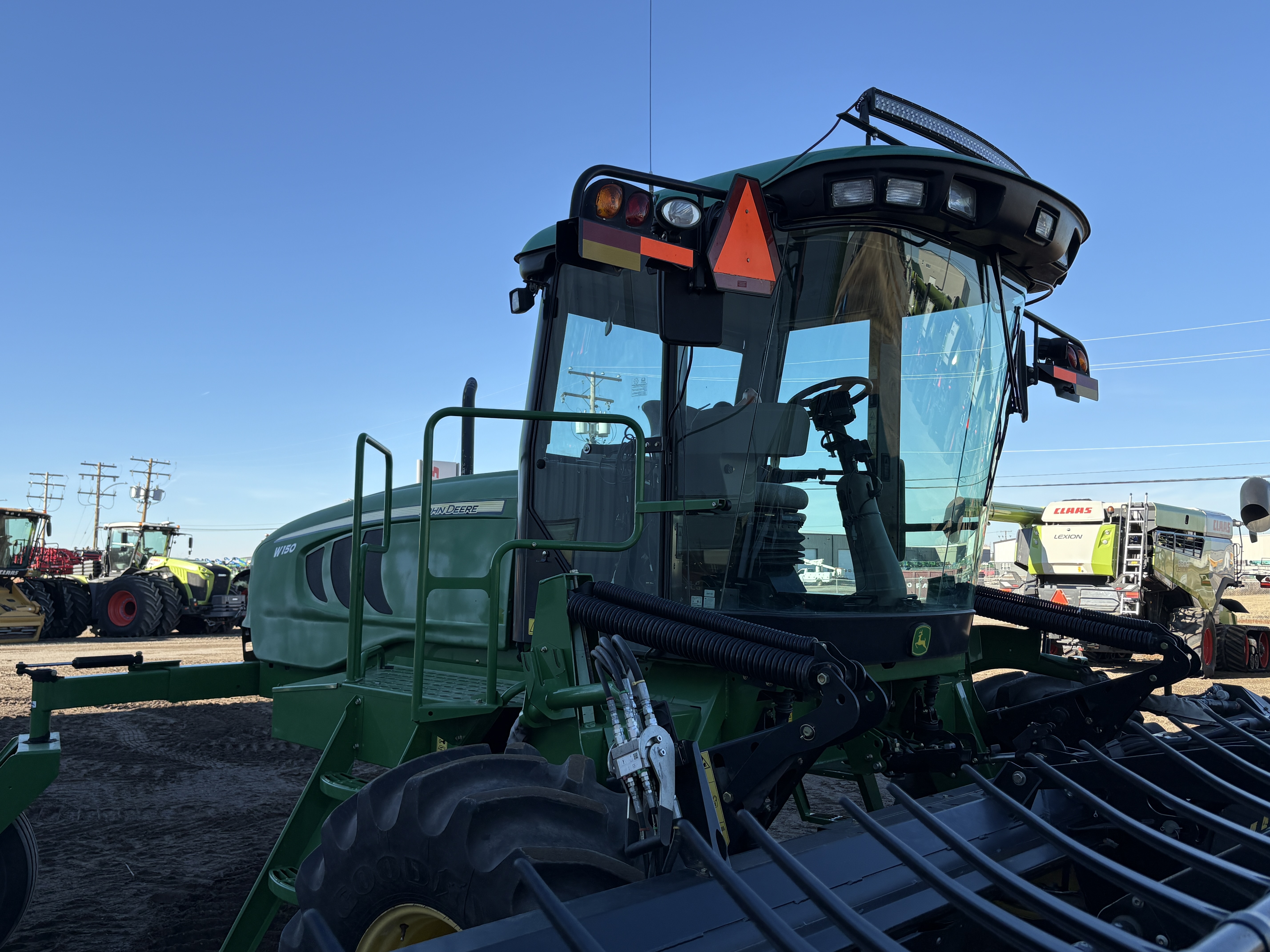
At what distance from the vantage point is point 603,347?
3.63 meters

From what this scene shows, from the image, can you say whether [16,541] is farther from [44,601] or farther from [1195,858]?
[1195,858]

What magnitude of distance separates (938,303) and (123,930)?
430cm

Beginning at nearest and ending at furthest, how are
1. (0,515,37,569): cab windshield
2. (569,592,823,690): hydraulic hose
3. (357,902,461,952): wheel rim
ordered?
(357,902,461,952): wheel rim, (569,592,823,690): hydraulic hose, (0,515,37,569): cab windshield

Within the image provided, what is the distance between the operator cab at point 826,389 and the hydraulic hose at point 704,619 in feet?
1.04

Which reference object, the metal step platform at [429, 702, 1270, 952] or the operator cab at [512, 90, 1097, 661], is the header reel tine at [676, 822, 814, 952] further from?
the operator cab at [512, 90, 1097, 661]

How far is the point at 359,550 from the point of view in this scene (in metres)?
3.74

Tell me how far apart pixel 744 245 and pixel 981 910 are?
183 centimetres

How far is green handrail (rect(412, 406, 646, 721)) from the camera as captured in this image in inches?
123

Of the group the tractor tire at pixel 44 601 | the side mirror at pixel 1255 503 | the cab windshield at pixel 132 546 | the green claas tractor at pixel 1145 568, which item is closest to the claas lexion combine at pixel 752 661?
the side mirror at pixel 1255 503

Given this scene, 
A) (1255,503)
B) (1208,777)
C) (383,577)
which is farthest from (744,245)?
(1255,503)

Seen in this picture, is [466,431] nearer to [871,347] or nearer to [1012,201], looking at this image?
[871,347]

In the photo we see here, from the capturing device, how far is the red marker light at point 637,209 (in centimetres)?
271

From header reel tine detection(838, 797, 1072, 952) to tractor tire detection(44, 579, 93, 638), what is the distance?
75.7 ft

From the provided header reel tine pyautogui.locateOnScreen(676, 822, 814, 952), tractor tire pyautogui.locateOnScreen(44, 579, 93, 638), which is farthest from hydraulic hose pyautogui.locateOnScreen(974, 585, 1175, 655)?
tractor tire pyautogui.locateOnScreen(44, 579, 93, 638)
